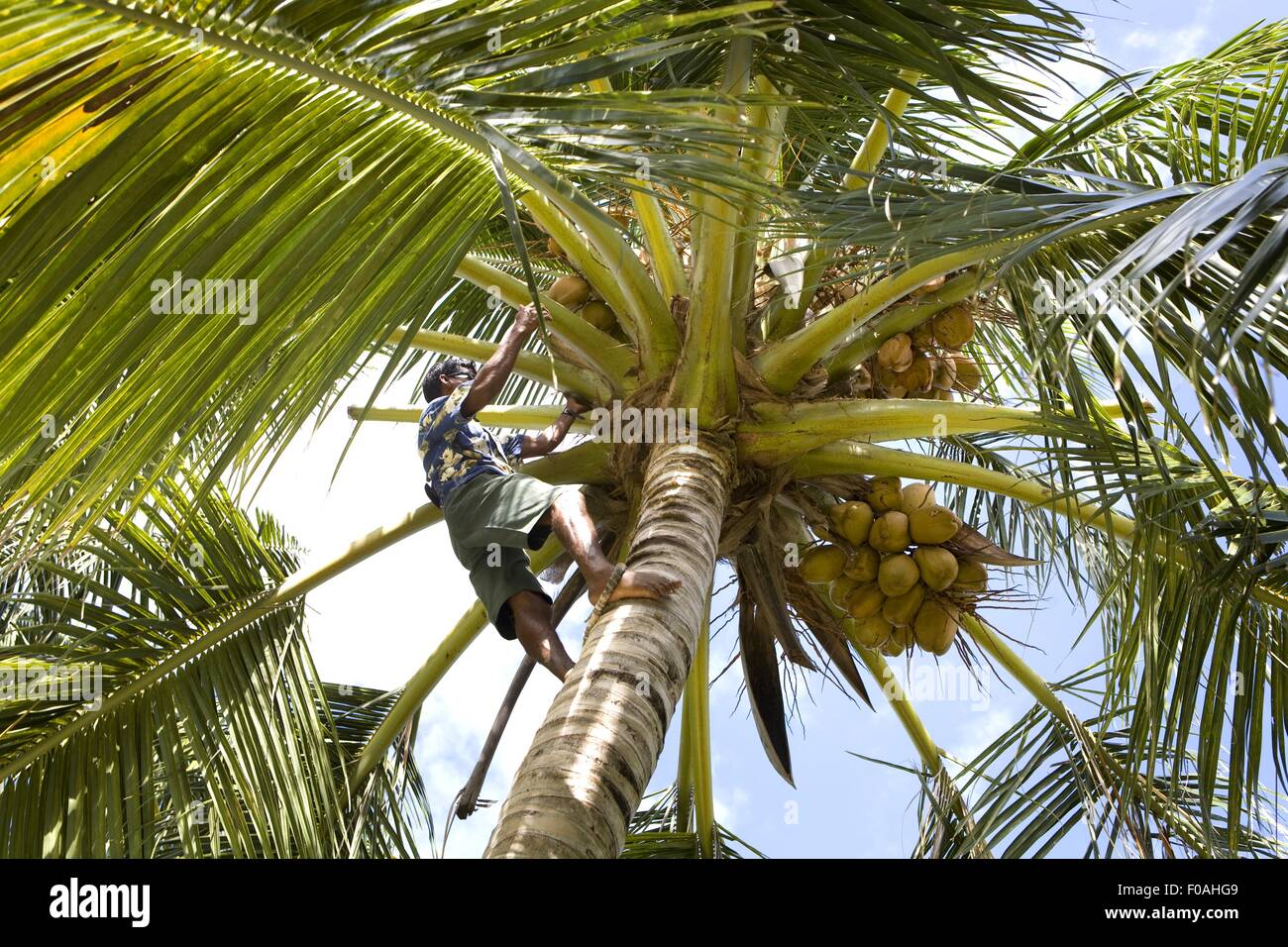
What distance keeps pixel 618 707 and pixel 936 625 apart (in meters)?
1.68

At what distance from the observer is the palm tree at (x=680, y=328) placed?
6.72 feet

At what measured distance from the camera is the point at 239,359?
2.28m

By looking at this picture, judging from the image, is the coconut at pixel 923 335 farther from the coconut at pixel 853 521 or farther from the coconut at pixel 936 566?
the coconut at pixel 936 566

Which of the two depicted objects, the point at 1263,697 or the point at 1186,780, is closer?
the point at 1263,697

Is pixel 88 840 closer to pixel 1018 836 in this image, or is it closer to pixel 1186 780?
pixel 1018 836

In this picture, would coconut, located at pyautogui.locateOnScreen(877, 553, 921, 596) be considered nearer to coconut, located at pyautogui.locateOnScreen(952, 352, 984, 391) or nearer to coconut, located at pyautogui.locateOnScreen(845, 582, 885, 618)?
coconut, located at pyautogui.locateOnScreen(845, 582, 885, 618)

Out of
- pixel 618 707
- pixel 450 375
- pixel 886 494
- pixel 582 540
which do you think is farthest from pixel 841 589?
pixel 450 375

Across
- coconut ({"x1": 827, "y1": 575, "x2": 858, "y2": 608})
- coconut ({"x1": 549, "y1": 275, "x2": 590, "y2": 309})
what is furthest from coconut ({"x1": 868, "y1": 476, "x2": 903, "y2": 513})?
coconut ({"x1": 549, "y1": 275, "x2": 590, "y2": 309})

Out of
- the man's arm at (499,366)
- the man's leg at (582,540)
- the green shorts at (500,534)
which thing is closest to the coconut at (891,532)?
the man's leg at (582,540)

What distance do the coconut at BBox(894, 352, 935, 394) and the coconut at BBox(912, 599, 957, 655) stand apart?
0.75m

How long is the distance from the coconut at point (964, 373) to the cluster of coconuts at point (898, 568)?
74cm
